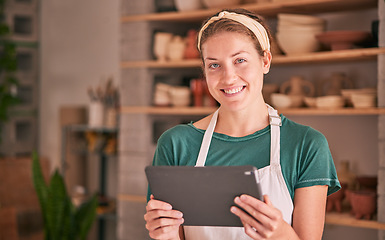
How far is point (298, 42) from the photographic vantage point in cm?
330

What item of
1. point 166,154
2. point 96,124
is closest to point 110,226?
point 96,124

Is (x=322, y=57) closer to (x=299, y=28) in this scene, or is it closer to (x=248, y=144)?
(x=299, y=28)

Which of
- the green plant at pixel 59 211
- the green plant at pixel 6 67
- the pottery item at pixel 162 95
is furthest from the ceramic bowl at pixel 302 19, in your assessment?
the green plant at pixel 6 67

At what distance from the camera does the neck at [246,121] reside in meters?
1.65

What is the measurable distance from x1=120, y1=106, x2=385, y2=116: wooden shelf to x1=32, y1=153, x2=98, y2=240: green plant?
82 cm

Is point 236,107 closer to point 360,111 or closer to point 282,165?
point 282,165

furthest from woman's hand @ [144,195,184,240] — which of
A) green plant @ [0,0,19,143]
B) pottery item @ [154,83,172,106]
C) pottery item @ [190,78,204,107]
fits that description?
green plant @ [0,0,19,143]

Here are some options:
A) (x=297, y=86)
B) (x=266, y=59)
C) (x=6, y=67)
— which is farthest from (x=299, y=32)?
(x=6, y=67)

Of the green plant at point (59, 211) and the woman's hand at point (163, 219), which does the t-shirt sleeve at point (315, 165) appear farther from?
the green plant at point (59, 211)

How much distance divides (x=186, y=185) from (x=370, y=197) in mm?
1995

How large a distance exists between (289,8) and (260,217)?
230 cm

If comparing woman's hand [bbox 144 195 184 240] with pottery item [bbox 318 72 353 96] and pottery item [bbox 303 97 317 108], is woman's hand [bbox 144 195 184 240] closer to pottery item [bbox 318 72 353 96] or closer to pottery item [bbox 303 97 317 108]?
pottery item [bbox 303 97 317 108]

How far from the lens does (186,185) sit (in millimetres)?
1396

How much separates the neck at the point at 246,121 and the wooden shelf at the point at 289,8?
69.8 inches
